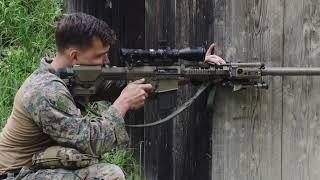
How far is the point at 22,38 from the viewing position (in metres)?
7.41

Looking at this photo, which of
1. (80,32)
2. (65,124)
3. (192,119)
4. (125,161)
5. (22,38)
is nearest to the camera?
(65,124)

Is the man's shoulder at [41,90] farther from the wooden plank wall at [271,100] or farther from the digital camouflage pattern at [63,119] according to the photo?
the wooden plank wall at [271,100]

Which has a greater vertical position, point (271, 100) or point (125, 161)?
point (271, 100)

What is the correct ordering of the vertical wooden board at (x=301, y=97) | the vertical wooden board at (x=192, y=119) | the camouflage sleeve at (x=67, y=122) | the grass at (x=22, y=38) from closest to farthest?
the camouflage sleeve at (x=67, y=122), the vertical wooden board at (x=301, y=97), the vertical wooden board at (x=192, y=119), the grass at (x=22, y=38)

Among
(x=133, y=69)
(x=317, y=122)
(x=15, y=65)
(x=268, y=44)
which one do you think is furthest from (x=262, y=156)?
(x=15, y=65)

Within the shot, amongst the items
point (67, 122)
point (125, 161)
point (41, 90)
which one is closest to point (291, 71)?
point (67, 122)

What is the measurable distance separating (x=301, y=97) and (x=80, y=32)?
4.52ft

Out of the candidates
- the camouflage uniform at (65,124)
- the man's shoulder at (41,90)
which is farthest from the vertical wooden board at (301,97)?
the man's shoulder at (41,90)

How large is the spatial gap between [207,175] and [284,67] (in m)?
0.93

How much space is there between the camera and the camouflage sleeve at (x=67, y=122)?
3842mm

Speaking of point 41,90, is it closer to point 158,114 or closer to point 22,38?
point 158,114

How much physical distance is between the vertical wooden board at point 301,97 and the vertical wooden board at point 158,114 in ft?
2.80

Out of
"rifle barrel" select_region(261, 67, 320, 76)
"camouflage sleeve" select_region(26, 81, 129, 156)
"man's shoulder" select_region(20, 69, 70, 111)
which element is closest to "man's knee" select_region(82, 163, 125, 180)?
"camouflage sleeve" select_region(26, 81, 129, 156)

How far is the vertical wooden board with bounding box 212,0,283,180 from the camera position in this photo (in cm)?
417
